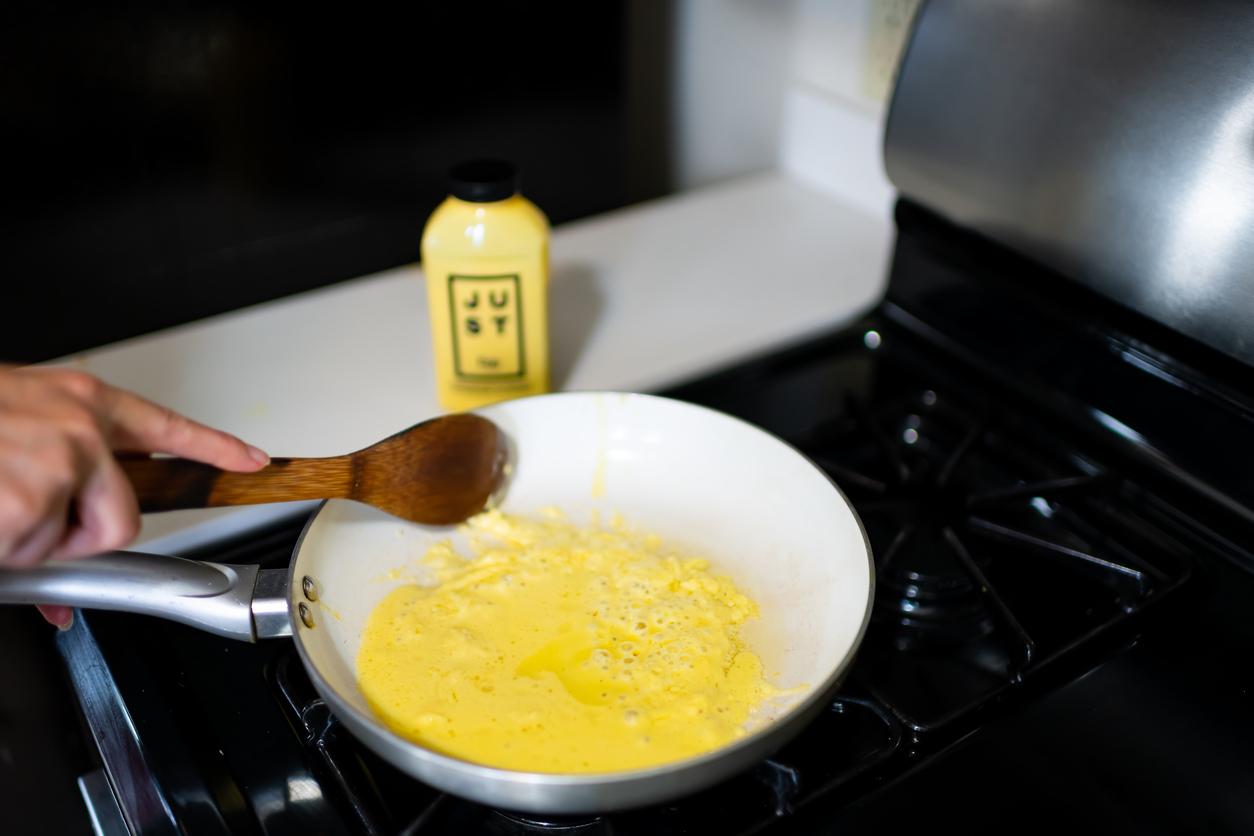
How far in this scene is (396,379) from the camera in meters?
0.94

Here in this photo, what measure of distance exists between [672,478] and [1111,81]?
0.44 metres

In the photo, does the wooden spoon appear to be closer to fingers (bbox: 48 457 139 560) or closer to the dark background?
fingers (bbox: 48 457 139 560)

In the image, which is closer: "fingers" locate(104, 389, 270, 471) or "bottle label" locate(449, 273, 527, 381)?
"fingers" locate(104, 389, 270, 471)

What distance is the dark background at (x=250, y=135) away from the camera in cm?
88

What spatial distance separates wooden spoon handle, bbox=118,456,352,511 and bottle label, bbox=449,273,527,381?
0.61 ft

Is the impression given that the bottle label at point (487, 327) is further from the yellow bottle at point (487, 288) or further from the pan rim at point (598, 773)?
the pan rim at point (598, 773)

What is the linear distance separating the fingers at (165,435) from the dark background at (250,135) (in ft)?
1.42

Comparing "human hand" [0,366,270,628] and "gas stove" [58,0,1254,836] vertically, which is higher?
"human hand" [0,366,270,628]

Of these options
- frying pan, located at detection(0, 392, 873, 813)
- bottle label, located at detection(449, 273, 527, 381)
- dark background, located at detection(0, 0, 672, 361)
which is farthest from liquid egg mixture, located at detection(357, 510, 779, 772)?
dark background, located at detection(0, 0, 672, 361)

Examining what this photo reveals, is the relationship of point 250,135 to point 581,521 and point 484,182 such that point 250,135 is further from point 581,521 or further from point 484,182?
point 581,521

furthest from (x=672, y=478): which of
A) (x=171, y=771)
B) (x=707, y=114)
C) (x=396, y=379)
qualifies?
(x=707, y=114)

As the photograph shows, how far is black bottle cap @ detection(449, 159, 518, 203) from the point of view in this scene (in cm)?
78

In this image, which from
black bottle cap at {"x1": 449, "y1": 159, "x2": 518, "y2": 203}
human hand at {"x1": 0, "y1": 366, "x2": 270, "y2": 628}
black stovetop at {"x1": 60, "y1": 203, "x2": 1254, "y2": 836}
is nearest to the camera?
human hand at {"x1": 0, "y1": 366, "x2": 270, "y2": 628}

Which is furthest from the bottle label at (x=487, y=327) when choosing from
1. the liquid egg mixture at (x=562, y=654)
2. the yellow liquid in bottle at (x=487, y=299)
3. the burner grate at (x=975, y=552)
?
the burner grate at (x=975, y=552)
